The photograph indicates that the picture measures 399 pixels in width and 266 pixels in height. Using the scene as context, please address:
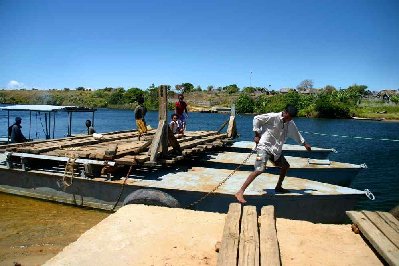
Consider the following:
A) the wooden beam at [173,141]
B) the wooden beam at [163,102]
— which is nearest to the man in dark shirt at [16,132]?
the wooden beam at [163,102]

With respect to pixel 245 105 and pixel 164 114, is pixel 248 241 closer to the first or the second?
pixel 164 114

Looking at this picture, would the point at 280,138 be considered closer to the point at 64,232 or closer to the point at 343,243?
the point at 343,243

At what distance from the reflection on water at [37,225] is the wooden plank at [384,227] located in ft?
19.8

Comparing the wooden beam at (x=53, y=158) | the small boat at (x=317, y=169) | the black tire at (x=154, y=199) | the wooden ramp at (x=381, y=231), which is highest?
the wooden ramp at (x=381, y=231)

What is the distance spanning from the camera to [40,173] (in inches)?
393

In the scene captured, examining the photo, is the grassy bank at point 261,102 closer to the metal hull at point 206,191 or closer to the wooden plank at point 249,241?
the metal hull at point 206,191

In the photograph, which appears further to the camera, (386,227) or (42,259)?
(42,259)

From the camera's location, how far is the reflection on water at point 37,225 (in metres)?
6.80

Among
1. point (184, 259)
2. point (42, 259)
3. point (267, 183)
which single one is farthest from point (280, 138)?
point (42, 259)

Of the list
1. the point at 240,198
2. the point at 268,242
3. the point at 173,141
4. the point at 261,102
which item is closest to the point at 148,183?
the point at 173,141

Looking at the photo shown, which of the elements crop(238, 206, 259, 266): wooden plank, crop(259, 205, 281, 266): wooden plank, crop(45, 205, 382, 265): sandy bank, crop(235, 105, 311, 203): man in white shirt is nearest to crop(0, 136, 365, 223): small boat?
crop(235, 105, 311, 203): man in white shirt

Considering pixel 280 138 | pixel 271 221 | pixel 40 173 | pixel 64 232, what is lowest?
pixel 64 232

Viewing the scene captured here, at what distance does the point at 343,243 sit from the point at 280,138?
3.04 metres

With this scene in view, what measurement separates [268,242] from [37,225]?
7.05 meters
